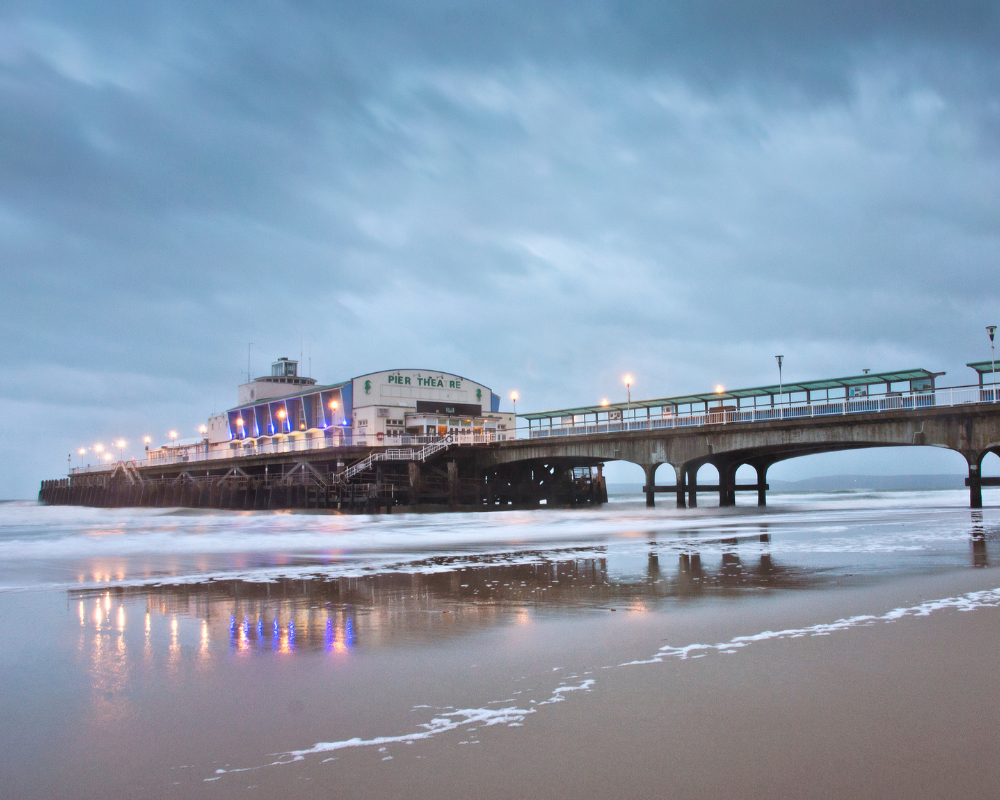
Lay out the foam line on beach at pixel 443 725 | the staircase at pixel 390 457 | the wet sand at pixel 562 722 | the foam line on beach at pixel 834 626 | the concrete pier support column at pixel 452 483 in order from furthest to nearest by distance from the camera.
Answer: the concrete pier support column at pixel 452 483 → the staircase at pixel 390 457 → the foam line on beach at pixel 834 626 → the foam line on beach at pixel 443 725 → the wet sand at pixel 562 722

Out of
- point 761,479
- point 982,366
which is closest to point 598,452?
point 761,479

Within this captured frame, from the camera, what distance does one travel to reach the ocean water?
19.7 ft

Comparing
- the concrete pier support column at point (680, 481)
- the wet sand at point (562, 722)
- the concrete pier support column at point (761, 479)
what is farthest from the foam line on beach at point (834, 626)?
the concrete pier support column at point (761, 479)

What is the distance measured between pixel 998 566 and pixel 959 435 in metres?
24.3

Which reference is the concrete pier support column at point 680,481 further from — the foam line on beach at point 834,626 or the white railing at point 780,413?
the foam line on beach at point 834,626

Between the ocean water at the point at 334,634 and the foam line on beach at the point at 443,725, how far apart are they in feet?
0.08

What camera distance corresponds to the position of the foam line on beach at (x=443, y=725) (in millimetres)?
5629

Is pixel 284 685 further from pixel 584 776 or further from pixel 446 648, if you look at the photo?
pixel 584 776

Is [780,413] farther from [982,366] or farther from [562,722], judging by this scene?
[562,722]

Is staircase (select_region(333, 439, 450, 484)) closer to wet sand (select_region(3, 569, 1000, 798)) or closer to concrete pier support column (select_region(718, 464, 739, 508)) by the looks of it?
concrete pier support column (select_region(718, 464, 739, 508))

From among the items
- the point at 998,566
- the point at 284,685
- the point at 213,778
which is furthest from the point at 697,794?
the point at 998,566

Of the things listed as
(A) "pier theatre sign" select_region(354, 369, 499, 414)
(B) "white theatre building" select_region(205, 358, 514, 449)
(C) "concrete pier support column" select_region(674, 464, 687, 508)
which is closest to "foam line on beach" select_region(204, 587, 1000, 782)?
(C) "concrete pier support column" select_region(674, 464, 687, 508)

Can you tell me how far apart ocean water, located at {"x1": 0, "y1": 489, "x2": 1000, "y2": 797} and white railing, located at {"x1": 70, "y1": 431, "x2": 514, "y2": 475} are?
118ft

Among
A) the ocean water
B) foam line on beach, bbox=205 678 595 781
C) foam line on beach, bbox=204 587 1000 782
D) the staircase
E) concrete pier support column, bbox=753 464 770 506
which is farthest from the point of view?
concrete pier support column, bbox=753 464 770 506
